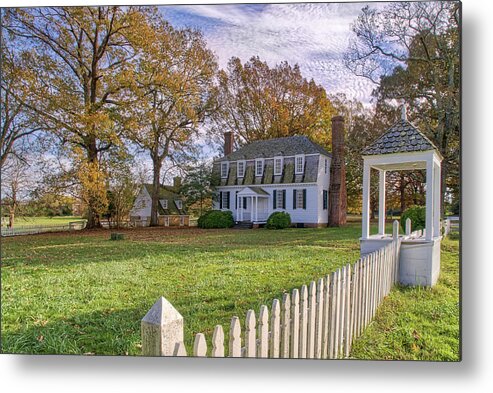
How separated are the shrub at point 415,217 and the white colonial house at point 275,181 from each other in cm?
60

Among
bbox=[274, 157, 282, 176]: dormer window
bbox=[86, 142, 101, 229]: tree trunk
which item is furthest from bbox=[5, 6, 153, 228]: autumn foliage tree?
bbox=[274, 157, 282, 176]: dormer window

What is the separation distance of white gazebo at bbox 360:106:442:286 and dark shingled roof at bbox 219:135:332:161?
405 mm

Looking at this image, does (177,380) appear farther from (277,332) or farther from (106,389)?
(277,332)

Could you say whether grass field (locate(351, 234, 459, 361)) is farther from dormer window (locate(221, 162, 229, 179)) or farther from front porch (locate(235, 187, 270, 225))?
dormer window (locate(221, 162, 229, 179))

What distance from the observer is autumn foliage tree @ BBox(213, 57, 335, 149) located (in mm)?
2916

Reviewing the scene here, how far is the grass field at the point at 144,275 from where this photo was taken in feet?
8.88

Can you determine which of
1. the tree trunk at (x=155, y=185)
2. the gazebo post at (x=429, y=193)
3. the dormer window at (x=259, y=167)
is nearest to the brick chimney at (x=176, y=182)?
the tree trunk at (x=155, y=185)

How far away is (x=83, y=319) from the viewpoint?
2674 mm

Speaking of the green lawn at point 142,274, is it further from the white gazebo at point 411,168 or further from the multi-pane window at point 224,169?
the multi-pane window at point 224,169

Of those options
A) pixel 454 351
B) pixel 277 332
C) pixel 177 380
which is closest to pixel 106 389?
pixel 177 380

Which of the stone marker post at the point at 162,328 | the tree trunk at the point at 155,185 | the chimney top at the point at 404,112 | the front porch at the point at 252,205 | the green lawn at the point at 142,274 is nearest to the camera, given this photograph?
the stone marker post at the point at 162,328

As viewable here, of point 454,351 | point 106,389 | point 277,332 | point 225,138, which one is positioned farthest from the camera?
point 225,138

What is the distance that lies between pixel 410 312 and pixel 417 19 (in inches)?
82.3

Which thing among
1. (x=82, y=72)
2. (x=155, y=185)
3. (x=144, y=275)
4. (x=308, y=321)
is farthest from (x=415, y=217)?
(x=82, y=72)
